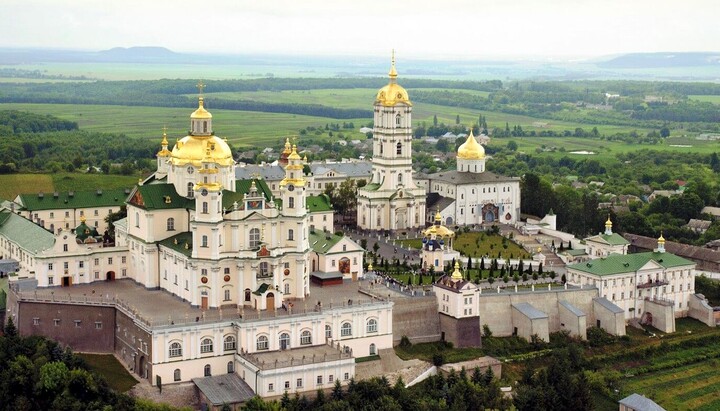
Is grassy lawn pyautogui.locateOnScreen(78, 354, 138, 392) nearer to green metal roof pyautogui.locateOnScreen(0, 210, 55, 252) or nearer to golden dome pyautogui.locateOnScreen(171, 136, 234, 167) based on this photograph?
green metal roof pyautogui.locateOnScreen(0, 210, 55, 252)

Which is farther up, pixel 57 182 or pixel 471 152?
pixel 471 152

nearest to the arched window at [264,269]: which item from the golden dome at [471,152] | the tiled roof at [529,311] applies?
the tiled roof at [529,311]

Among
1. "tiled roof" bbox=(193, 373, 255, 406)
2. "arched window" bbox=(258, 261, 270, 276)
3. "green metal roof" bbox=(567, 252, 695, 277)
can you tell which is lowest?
"tiled roof" bbox=(193, 373, 255, 406)

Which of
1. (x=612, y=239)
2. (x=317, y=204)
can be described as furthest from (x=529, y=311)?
(x=317, y=204)

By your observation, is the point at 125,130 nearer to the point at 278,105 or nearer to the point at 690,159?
the point at 278,105

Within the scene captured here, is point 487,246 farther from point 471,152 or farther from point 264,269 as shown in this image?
point 264,269

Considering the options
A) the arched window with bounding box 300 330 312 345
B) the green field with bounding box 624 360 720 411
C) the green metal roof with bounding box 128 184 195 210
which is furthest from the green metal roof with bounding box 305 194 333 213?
the green field with bounding box 624 360 720 411
